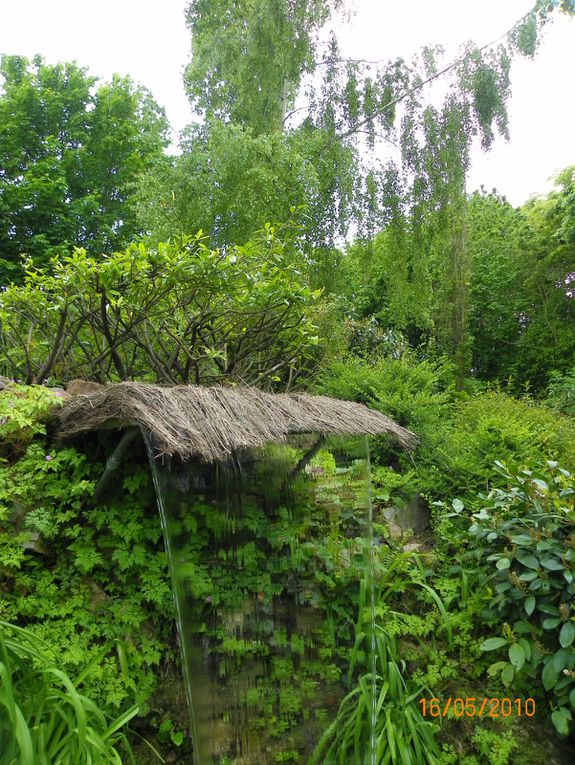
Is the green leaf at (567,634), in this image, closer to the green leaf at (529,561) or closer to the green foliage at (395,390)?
the green leaf at (529,561)

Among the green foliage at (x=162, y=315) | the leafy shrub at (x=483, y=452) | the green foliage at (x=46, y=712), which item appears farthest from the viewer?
the leafy shrub at (x=483, y=452)

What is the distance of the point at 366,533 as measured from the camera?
117 inches

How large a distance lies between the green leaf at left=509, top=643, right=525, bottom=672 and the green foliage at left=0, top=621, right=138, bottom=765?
187 cm

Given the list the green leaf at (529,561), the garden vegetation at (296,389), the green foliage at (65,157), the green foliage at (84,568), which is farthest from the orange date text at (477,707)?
the green foliage at (65,157)

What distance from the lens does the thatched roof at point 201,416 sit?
1.77 metres

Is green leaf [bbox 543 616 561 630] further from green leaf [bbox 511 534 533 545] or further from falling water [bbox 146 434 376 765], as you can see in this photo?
falling water [bbox 146 434 376 765]

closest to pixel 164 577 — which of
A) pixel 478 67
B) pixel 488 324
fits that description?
pixel 478 67

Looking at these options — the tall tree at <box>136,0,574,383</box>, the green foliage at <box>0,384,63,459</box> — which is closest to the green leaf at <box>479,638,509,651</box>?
the green foliage at <box>0,384,63,459</box>

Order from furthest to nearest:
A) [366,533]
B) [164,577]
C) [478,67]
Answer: [478,67] < [366,533] < [164,577]

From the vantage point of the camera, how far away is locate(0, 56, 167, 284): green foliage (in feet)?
34.4

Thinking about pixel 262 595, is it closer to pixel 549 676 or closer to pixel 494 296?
pixel 549 676

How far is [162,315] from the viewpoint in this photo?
10.1 feet

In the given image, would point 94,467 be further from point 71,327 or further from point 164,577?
point 71,327

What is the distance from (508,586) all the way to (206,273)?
8.06ft
